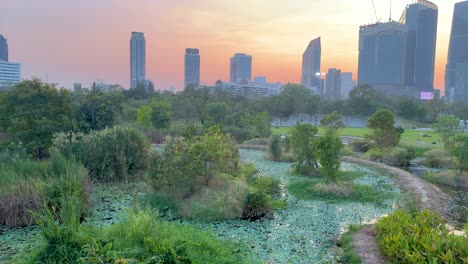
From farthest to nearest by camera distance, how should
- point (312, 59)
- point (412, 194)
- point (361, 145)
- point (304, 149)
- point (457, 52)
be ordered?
1. point (312, 59)
2. point (457, 52)
3. point (361, 145)
4. point (304, 149)
5. point (412, 194)

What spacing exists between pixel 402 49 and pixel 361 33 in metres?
16.4

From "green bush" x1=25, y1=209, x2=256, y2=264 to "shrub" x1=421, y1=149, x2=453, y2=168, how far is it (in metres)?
13.1

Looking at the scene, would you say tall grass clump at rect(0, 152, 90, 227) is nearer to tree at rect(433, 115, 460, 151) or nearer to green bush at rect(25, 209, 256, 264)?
green bush at rect(25, 209, 256, 264)

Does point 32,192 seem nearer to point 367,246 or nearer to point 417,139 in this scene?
point 367,246

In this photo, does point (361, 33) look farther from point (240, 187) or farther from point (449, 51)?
point (240, 187)

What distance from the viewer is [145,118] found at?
20969 millimetres

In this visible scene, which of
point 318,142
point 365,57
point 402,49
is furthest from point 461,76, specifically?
point 318,142

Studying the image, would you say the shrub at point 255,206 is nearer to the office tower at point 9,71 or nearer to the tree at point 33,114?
the tree at point 33,114

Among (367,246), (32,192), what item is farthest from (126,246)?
(367,246)

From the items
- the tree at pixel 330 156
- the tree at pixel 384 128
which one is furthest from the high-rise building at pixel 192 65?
the tree at pixel 330 156

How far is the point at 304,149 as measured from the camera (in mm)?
12055

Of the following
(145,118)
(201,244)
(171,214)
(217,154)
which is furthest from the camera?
(145,118)

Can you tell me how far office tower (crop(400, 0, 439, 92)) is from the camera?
12812 cm

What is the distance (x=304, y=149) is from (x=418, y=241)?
754cm
